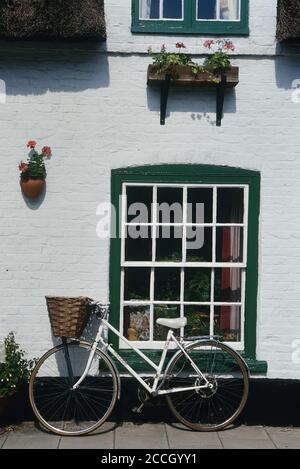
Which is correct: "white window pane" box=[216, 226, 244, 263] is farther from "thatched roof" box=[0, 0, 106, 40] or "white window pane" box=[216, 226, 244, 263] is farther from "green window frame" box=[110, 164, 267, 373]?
"thatched roof" box=[0, 0, 106, 40]

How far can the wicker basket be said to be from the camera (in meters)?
7.50

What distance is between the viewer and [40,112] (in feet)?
26.4

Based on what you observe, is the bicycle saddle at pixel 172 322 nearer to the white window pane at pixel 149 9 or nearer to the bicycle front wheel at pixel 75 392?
the bicycle front wheel at pixel 75 392

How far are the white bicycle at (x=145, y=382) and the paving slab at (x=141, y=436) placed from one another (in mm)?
214

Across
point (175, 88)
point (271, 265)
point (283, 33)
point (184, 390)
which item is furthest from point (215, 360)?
point (283, 33)

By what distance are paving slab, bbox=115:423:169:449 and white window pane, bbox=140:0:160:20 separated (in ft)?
12.6

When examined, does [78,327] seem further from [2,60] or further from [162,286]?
[2,60]

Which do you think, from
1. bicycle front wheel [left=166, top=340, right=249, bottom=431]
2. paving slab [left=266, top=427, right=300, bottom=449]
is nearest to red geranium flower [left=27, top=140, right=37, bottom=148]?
bicycle front wheel [left=166, top=340, right=249, bottom=431]

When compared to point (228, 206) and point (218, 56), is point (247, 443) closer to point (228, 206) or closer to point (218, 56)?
point (228, 206)

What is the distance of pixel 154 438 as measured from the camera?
7.55 m

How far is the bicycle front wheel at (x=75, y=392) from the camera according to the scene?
795cm

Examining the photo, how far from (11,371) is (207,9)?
12.7 ft

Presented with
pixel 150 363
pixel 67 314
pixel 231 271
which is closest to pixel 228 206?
pixel 231 271

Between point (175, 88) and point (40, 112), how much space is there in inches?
50.9
